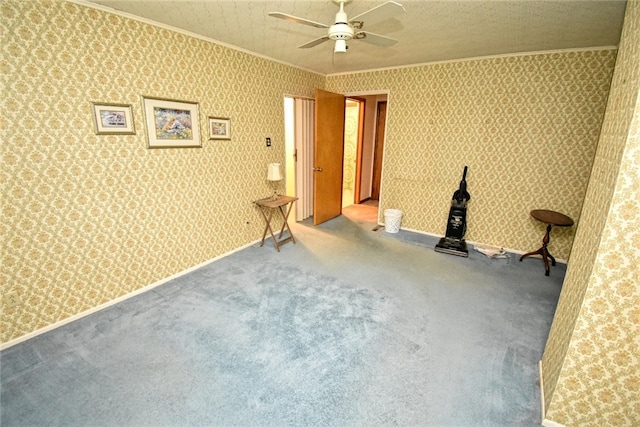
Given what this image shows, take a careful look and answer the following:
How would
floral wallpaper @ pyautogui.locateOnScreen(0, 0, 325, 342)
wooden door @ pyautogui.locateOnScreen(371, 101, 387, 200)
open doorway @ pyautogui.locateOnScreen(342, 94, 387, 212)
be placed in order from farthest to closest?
wooden door @ pyautogui.locateOnScreen(371, 101, 387, 200)
open doorway @ pyautogui.locateOnScreen(342, 94, 387, 212)
floral wallpaper @ pyautogui.locateOnScreen(0, 0, 325, 342)

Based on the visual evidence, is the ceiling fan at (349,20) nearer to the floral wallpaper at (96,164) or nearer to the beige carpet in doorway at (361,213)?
the floral wallpaper at (96,164)

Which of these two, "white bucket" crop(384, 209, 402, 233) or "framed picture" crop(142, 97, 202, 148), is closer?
"framed picture" crop(142, 97, 202, 148)

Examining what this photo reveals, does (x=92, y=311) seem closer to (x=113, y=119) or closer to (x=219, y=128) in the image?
(x=113, y=119)

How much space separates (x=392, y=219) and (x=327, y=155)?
4.92 feet

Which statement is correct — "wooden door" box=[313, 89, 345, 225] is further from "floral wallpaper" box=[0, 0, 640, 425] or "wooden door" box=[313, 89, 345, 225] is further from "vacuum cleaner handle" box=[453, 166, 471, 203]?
"vacuum cleaner handle" box=[453, 166, 471, 203]

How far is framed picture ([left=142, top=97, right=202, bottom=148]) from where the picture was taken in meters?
2.68

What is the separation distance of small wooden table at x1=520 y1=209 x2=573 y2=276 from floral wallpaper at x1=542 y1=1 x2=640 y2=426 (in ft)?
6.32

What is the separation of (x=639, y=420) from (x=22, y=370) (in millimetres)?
3537

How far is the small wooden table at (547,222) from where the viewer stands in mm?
3193

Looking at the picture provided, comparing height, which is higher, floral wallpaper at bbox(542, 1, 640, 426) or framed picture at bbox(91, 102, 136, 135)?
framed picture at bbox(91, 102, 136, 135)

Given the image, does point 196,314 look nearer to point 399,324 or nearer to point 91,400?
point 91,400

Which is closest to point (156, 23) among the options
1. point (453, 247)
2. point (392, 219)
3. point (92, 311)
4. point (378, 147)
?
point (92, 311)

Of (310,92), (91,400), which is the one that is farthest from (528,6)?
(91,400)

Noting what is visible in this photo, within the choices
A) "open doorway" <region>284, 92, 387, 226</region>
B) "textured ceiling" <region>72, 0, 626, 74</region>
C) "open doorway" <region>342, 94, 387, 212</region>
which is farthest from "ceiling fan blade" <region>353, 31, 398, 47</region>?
"open doorway" <region>342, 94, 387, 212</region>
